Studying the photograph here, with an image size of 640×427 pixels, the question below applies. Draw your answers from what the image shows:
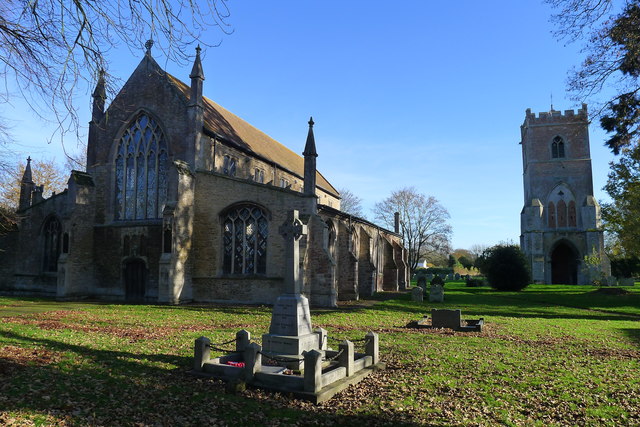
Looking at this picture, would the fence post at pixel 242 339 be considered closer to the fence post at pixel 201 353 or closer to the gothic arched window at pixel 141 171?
the fence post at pixel 201 353

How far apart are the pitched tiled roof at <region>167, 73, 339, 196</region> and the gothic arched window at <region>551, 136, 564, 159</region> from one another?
3053 cm

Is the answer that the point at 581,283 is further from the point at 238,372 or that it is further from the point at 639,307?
the point at 238,372

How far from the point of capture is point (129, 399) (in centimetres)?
575

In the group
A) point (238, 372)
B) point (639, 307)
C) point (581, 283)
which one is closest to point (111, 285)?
point (238, 372)

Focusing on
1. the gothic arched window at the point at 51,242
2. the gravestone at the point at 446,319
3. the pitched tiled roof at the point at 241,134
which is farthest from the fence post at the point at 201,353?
the gothic arched window at the point at 51,242

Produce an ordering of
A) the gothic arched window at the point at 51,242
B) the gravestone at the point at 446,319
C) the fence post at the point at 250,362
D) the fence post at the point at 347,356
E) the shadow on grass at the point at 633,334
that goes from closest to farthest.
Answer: the fence post at the point at 250,362
the fence post at the point at 347,356
the shadow on grass at the point at 633,334
the gravestone at the point at 446,319
the gothic arched window at the point at 51,242

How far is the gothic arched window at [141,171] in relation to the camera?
2153 cm

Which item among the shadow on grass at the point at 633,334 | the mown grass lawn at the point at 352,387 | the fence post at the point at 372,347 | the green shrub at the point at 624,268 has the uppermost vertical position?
the green shrub at the point at 624,268

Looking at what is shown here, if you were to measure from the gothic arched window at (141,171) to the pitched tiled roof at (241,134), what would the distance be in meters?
2.84

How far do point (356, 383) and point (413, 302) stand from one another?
15862mm

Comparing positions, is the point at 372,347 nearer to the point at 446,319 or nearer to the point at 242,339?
the point at 242,339

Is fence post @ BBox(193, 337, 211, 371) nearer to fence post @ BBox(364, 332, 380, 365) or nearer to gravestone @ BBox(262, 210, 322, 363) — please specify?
gravestone @ BBox(262, 210, 322, 363)

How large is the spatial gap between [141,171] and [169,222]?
4919 millimetres

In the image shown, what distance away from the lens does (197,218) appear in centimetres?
2053
